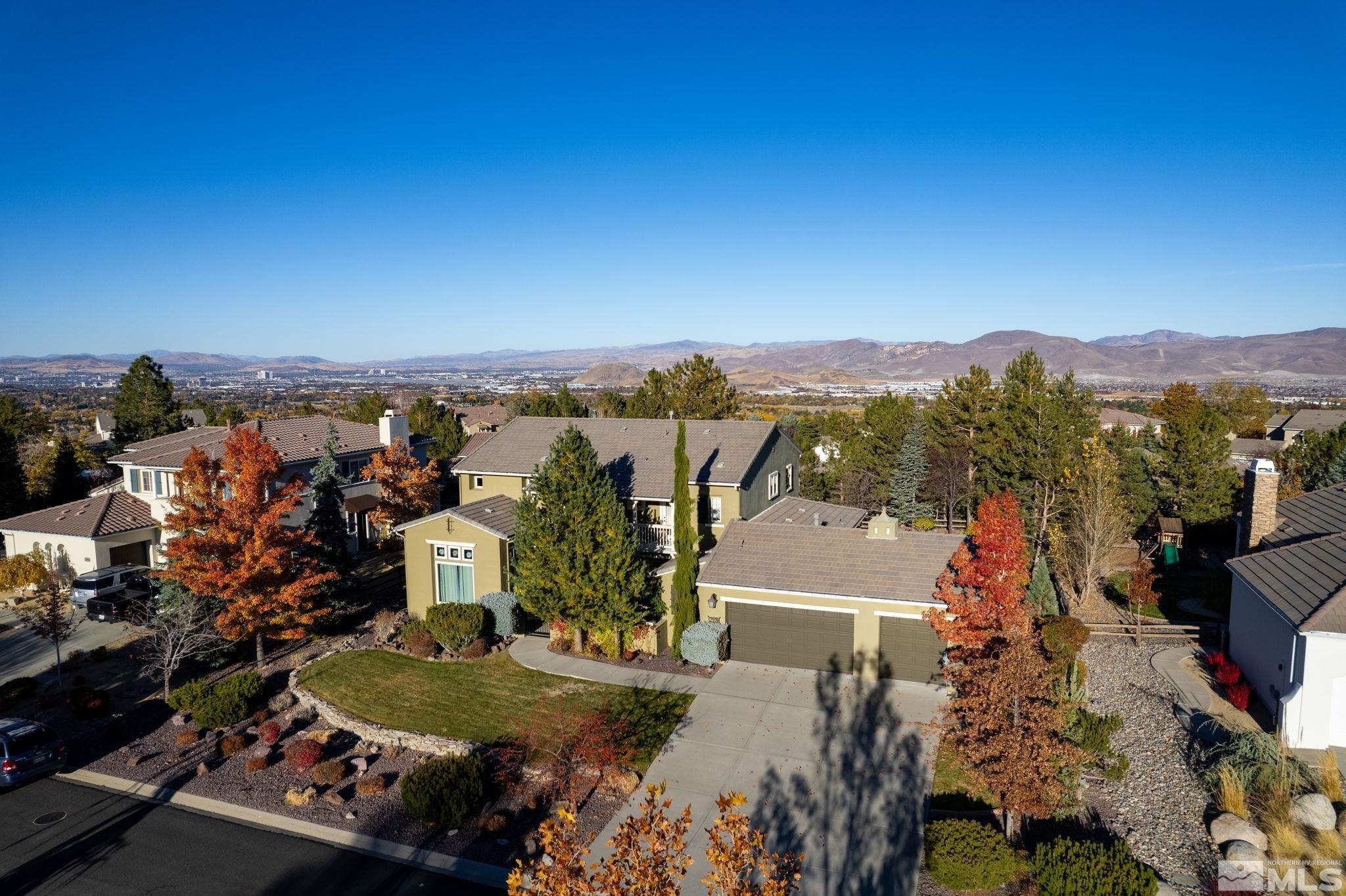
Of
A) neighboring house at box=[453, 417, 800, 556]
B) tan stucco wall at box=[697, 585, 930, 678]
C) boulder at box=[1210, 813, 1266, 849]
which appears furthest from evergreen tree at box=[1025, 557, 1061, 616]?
boulder at box=[1210, 813, 1266, 849]

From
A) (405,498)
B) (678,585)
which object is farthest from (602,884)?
(405,498)

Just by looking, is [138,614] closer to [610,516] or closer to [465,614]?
[465,614]

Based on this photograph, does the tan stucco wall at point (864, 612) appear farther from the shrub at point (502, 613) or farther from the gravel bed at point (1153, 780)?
the shrub at point (502, 613)

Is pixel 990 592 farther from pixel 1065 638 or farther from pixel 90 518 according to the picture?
pixel 90 518

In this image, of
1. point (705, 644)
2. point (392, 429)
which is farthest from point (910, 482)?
point (392, 429)

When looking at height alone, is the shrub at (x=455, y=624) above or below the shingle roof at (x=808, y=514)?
below

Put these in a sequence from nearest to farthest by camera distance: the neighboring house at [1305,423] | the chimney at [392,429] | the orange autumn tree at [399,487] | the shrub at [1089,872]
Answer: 1. the shrub at [1089,872]
2. the orange autumn tree at [399,487]
3. the chimney at [392,429]
4. the neighboring house at [1305,423]

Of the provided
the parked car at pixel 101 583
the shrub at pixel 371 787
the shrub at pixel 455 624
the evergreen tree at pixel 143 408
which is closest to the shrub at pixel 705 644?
the shrub at pixel 455 624
